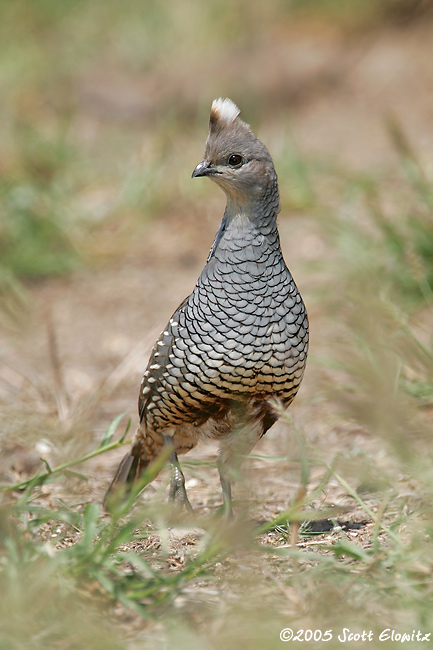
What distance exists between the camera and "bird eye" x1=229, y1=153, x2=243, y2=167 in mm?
3621

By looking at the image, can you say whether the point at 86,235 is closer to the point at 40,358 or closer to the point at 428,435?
the point at 40,358

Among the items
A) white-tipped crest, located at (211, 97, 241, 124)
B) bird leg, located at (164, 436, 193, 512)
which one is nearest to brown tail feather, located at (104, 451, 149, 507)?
bird leg, located at (164, 436, 193, 512)

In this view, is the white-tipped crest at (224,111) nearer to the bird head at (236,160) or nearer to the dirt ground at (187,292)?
the bird head at (236,160)

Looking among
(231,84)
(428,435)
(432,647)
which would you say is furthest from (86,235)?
(432,647)

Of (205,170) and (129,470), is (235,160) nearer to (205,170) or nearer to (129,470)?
(205,170)

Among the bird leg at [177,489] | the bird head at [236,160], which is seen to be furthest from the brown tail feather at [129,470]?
the bird head at [236,160]

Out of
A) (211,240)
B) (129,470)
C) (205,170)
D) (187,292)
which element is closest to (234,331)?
(205,170)

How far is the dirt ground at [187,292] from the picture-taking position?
4340 millimetres

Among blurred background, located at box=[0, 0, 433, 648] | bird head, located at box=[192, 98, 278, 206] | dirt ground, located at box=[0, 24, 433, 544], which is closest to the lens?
blurred background, located at box=[0, 0, 433, 648]

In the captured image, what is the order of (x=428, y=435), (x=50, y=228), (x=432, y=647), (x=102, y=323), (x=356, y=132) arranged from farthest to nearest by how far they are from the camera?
(x=356, y=132) < (x=50, y=228) < (x=102, y=323) < (x=428, y=435) < (x=432, y=647)

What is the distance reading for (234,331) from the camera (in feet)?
11.2

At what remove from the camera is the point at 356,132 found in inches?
383

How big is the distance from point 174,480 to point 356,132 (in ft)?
22.4

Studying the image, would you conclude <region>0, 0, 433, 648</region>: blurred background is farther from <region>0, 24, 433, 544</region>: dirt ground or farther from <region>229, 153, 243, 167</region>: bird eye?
<region>229, 153, 243, 167</region>: bird eye
